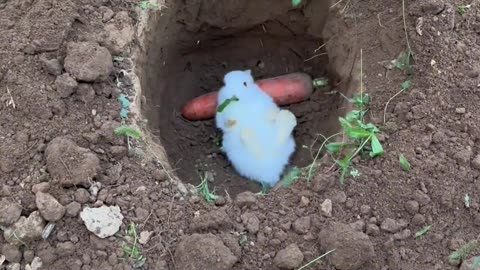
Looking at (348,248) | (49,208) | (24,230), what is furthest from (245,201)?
(24,230)

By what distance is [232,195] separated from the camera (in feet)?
10.2

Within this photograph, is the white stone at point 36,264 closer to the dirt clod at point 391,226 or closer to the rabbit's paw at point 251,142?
the rabbit's paw at point 251,142

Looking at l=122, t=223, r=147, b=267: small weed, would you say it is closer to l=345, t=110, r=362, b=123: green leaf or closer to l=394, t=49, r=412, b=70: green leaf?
l=345, t=110, r=362, b=123: green leaf

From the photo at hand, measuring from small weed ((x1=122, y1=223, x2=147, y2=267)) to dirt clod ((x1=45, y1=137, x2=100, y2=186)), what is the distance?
0.27 meters

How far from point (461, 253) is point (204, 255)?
99 centimetres

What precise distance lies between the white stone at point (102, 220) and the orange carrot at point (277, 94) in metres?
1.08

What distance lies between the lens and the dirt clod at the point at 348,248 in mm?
2322

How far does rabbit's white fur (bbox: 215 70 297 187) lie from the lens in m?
3.16

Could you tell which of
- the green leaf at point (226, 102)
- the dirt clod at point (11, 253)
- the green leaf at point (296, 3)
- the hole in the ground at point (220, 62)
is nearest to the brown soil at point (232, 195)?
the dirt clod at point (11, 253)

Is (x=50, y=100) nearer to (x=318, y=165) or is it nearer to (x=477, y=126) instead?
(x=318, y=165)

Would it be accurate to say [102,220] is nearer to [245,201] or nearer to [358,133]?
[245,201]

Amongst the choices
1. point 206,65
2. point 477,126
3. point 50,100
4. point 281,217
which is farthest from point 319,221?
point 206,65

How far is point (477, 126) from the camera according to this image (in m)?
2.58

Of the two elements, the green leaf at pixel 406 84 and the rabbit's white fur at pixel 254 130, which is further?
the rabbit's white fur at pixel 254 130
